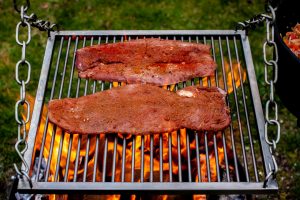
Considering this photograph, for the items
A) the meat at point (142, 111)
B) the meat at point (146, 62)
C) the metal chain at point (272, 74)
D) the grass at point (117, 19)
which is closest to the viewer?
the metal chain at point (272, 74)

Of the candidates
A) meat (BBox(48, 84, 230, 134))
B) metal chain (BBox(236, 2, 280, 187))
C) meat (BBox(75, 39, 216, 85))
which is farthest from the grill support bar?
meat (BBox(75, 39, 216, 85))

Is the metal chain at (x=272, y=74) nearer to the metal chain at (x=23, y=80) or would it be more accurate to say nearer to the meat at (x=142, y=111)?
the meat at (x=142, y=111)

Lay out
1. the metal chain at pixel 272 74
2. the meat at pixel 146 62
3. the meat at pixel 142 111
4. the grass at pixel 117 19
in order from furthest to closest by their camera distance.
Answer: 1. the grass at pixel 117 19
2. the meat at pixel 146 62
3. the meat at pixel 142 111
4. the metal chain at pixel 272 74

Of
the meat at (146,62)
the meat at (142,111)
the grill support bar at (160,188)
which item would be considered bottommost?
the grill support bar at (160,188)

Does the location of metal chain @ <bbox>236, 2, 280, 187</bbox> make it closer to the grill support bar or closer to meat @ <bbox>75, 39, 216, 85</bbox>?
the grill support bar

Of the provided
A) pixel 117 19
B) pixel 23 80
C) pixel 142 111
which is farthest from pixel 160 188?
pixel 117 19

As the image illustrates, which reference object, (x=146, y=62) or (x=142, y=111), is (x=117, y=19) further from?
(x=142, y=111)

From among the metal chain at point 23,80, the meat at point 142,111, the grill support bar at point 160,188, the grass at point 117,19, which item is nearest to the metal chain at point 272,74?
the grill support bar at point 160,188
